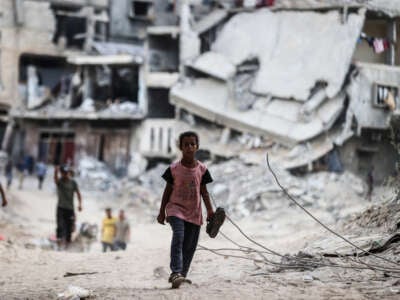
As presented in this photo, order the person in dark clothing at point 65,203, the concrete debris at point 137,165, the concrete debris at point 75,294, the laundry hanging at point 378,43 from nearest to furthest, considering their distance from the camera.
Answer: the concrete debris at point 75,294 < the person in dark clothing at point 65,203 < the laundry hanging at point 378,43 < the concrete debris at point 137,165

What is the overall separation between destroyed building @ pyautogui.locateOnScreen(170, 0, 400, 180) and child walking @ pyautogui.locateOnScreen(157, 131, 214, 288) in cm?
1406

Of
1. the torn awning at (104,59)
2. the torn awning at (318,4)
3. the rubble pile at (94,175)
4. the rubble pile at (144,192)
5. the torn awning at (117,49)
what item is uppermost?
the torn awning at (318,4)

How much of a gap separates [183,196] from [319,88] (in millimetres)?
15715

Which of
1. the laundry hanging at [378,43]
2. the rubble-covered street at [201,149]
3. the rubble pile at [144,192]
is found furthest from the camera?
the rubble pile at [144,192]

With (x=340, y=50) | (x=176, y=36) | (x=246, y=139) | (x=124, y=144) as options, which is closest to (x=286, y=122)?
(x=246, y=139)

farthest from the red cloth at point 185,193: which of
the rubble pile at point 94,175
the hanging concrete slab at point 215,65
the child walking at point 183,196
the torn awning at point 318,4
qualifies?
the rubble pile at point 94,175

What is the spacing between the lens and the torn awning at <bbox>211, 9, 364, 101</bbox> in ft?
64.4

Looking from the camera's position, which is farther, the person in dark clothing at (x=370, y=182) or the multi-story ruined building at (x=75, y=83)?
the multi-story ruined building at (x=75, y=83)

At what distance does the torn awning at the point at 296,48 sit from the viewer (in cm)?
1963

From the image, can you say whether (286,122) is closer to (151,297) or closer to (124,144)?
(124,144)

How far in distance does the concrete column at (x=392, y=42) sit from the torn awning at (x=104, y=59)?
40.2 ft

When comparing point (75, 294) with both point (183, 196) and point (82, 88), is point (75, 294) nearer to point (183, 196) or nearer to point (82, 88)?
point (183, 196)

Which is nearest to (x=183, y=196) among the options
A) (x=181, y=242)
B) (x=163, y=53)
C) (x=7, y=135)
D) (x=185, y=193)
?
(x=185, y=193)

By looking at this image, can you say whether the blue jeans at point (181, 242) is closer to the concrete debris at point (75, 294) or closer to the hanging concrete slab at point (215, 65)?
the concrete debris at point (75, 294)
